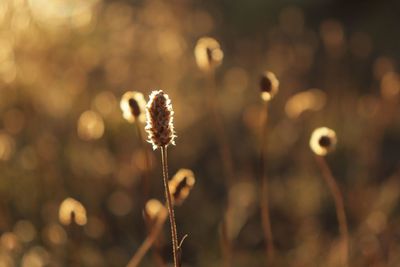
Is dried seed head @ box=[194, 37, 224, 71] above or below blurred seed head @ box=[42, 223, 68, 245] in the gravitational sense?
above

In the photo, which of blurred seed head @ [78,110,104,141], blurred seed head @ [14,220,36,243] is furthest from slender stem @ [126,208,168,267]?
blurred seed head @ [14,220,36,243]

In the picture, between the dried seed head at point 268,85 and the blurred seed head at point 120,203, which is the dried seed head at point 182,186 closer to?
the dried seed head at point 268,85

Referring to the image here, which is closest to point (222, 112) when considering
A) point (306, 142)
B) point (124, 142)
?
point (306, 142)

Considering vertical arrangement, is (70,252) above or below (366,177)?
below

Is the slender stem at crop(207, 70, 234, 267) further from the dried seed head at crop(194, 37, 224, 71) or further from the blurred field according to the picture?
the dried seed head at crop(194, 37, 224, 71)

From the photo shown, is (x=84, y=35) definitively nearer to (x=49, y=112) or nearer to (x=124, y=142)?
(x=49, y=112)

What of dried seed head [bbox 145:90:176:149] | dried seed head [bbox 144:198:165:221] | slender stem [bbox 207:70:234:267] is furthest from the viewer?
slender stem [bbox 207:70:234:267]
